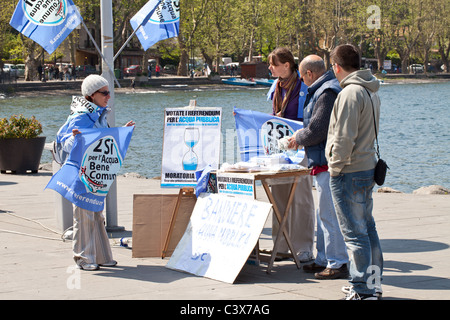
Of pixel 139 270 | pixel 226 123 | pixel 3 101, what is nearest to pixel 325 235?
pixel 139 270

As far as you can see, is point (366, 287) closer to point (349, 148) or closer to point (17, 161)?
point (349, 148)

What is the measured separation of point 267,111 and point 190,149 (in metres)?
44.0

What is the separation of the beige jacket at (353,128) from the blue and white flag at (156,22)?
429cm

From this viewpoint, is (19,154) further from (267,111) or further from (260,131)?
(267,111)

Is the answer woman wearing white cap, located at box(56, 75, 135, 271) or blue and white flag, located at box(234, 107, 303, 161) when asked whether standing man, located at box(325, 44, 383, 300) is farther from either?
woman wearing white cap, located at box(56, 75, 135, 271)

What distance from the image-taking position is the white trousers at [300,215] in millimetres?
7539

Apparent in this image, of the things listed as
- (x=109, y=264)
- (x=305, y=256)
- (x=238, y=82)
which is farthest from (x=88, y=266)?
(x=238, y=82)

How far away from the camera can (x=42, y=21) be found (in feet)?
28.9

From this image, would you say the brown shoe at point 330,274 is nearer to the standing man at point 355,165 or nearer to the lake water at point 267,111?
the standing man at point 355,165

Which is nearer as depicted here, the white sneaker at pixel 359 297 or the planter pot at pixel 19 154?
the white sneaker at pixel 359 297

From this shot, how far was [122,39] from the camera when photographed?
86312mm

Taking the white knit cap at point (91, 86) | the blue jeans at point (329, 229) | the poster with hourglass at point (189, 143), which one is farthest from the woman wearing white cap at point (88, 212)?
the blue jeans at point (329, 229)

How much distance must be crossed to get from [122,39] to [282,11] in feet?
92.1

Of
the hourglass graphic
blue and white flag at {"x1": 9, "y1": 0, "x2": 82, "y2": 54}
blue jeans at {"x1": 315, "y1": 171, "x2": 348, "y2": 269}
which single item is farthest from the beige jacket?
blue and white flag at {"x1": 9, "y1": 0, "x2": 82, "y2": 54}
